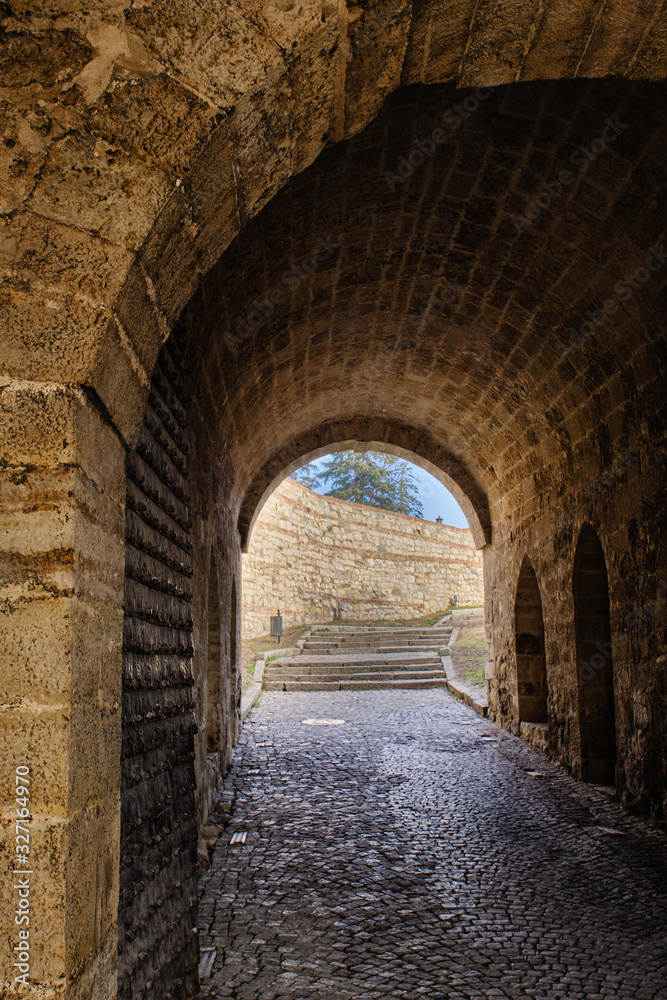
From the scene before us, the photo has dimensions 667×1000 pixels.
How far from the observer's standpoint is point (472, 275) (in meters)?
5.02

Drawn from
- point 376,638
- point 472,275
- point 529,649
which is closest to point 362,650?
point 376,638

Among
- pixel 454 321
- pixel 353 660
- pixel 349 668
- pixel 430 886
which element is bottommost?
pixel 430 886

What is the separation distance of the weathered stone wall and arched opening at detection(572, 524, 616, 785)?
11.2 meters

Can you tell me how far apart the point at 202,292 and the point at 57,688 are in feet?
8.34

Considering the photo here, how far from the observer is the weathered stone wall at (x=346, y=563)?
59.8 ft

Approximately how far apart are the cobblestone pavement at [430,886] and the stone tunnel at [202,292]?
0.55 meters

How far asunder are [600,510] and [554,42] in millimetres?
4054

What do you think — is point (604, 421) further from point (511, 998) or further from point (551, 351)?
point (511, 998)

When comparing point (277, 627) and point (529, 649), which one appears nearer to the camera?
point (529, 649)

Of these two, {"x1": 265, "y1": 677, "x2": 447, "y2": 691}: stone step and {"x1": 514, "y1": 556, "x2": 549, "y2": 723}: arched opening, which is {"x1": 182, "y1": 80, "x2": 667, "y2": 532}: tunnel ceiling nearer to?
{"x1": 514, "y1": 556, "x2": 549, "y2": 723}: arched opening

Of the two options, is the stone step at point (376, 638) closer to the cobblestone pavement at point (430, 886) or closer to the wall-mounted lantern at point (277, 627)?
the wall-mounted lantern at point (277, 627)

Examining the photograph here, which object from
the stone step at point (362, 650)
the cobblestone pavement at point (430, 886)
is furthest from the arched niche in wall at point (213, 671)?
the stone step at point (362, 650)

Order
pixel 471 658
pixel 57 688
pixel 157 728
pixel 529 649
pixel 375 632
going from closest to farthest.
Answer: pixel 57 688, pixel 157 728, pixel 529 649, pixel 471 658, pixel 375 632

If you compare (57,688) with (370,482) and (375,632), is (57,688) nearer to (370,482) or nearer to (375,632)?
(375,632)
